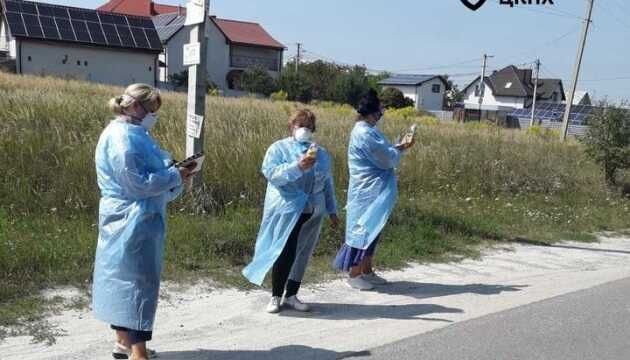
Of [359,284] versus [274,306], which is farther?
[359,284]

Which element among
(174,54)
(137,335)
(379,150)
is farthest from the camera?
(174,54)

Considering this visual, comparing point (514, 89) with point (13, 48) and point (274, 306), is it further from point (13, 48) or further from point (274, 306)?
point (274, 306)

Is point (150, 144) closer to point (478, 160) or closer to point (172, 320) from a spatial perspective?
point (172, 320)

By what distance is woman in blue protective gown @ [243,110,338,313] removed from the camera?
5.15m

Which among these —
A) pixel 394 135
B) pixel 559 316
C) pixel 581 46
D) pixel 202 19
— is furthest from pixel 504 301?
pixel 581 46

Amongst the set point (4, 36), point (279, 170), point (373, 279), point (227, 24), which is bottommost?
point (373, 279)

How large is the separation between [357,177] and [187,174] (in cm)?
257

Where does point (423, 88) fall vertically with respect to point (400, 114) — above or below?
above

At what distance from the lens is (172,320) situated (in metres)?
5.07

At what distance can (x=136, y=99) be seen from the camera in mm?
3750

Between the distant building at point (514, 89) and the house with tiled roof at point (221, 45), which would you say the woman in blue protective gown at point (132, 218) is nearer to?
the house with tiled roof at point (221, 45)

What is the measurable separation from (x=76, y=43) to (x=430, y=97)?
46.4 metres

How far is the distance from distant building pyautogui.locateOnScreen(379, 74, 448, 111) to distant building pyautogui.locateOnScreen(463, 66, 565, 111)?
5.57m

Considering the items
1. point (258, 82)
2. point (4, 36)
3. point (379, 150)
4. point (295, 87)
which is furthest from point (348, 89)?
point (379, 150)
